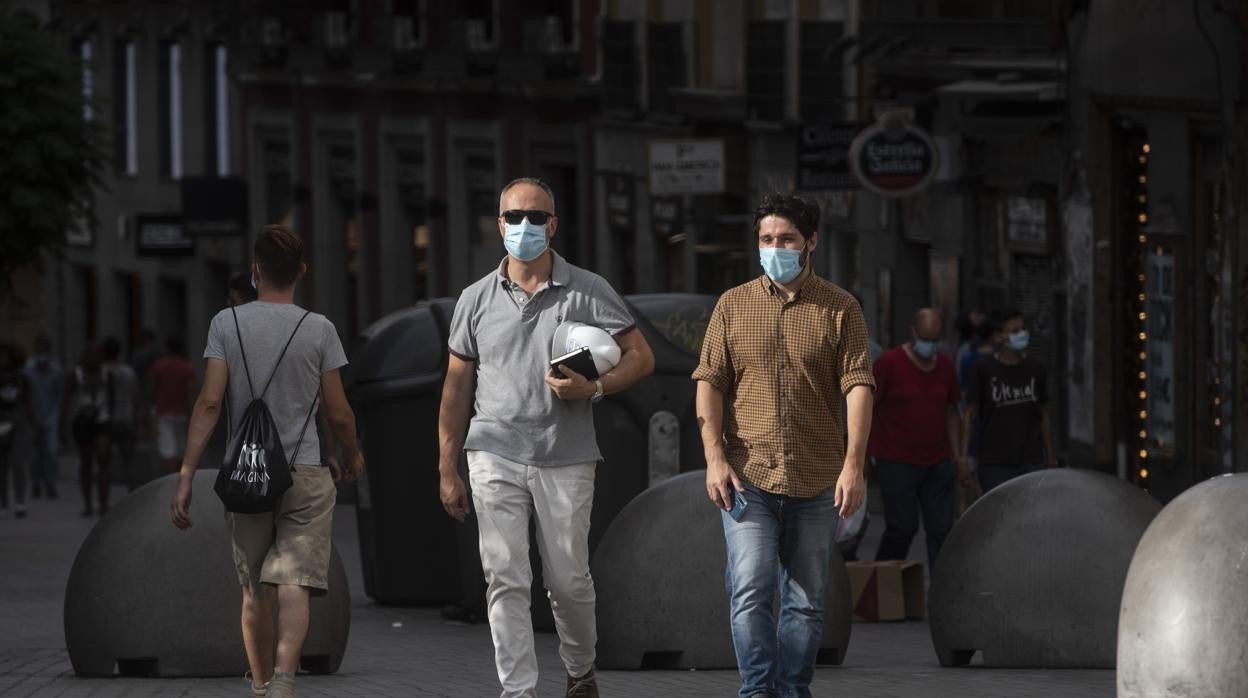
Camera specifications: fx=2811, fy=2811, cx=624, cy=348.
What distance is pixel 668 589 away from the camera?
11.0 metres

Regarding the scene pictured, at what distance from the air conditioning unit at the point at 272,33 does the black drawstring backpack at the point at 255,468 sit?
36.4 meters

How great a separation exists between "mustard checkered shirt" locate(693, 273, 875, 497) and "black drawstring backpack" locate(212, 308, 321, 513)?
4.68ft

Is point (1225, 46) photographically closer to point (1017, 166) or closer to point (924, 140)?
point (924, 140)

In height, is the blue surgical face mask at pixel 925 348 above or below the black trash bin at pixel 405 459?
above

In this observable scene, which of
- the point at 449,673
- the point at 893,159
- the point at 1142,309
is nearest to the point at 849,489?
the point at 449,673

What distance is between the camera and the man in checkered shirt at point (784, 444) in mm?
8703

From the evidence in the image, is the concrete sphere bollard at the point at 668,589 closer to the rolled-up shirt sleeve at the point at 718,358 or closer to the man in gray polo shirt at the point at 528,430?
the man in gray polo shirt at the point at 528,430

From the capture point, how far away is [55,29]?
172 feet

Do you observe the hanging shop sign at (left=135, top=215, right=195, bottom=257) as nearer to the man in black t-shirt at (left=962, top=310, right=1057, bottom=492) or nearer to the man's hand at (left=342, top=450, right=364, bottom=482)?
the man in black t-shirt at (left=962, top=310, right=1057, bottom=492)

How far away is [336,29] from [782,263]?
35837mm

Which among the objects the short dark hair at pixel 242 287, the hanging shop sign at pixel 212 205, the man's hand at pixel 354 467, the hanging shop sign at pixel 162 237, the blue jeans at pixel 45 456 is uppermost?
the hanging shop sign at pixel 212 205

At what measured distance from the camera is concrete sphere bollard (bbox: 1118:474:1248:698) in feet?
26.5

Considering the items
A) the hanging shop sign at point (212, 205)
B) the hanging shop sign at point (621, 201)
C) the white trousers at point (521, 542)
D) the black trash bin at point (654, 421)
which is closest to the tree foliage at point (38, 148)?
the hanging shop sign at point (621, 201)

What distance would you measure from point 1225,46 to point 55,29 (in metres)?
35.9
